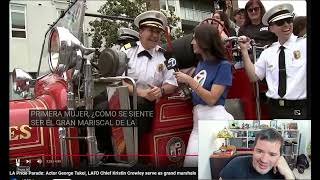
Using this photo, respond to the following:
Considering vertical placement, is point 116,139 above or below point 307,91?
below

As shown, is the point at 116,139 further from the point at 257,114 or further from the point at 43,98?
the point at 257,114

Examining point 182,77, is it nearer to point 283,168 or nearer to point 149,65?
point 149,65

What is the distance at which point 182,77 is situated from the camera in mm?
3525

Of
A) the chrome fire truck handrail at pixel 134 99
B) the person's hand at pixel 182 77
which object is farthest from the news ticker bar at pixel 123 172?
the person's hand at pixel 182 77

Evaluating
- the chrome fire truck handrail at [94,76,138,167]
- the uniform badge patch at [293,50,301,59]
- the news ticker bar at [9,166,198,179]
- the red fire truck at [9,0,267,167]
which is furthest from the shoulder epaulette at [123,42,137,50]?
the uniform badge patch at [293,50,301,59]

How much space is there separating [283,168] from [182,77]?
869 mm

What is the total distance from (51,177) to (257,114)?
1.39 metres

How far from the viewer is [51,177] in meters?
3.63

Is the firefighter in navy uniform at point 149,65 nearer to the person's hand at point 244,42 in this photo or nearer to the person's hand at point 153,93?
the person's hand at point 153,93

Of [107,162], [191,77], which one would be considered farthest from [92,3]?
[107,162]

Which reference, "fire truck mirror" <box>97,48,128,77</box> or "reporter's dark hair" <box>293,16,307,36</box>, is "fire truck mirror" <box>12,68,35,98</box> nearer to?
"fire truck mirror" <box>97,48,128,77</box>

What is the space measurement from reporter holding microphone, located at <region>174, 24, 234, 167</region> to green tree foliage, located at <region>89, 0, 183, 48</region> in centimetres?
17

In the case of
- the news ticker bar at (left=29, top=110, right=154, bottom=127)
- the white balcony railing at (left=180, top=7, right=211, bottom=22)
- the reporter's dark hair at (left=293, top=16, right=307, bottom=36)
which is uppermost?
the white balcony railing at (left=180, top=7, right=211, bottom=22)

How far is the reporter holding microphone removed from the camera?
3.51 m
